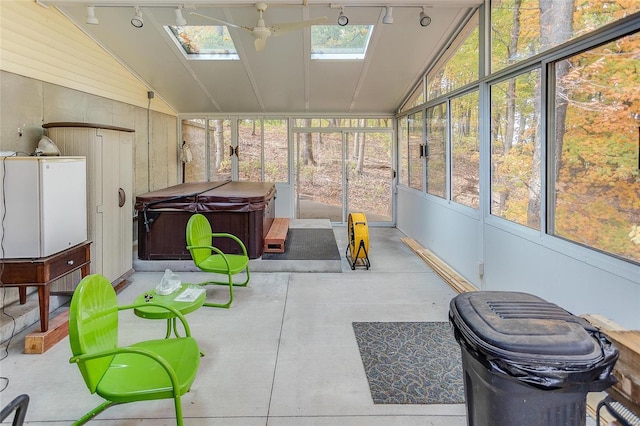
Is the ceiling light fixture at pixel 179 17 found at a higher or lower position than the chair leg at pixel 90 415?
higher

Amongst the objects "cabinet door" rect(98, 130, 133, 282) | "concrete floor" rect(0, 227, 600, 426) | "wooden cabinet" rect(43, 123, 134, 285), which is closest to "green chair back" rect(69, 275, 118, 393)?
"concrete floor" rect(0, 227, 600, 426)

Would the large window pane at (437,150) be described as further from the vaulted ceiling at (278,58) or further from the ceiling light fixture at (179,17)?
the ceiling light fixture at (179,17)

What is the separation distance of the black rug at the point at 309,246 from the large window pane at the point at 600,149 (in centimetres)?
303

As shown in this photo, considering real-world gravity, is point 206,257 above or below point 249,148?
below

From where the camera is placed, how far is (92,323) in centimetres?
173

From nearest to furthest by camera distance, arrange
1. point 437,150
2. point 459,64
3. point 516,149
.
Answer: point 516,149, point 459,64, point 437,150

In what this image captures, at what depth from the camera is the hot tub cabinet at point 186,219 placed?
4996mm

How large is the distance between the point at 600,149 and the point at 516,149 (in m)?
1.11

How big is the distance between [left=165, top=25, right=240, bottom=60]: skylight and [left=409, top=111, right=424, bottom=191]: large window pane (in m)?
3.31

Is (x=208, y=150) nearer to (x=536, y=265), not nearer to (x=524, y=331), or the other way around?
(x=536, y=265)

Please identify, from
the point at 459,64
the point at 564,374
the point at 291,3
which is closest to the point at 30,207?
the point at 291,3

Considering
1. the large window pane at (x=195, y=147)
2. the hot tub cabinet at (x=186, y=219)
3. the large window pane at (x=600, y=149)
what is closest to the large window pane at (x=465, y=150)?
the large window pane at (x=600, y=149)

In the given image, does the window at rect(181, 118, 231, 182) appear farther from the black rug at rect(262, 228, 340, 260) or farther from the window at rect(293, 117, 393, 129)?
the black rug at rect(262, 228, 340, 260)

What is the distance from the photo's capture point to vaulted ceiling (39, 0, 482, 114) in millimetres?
4352
